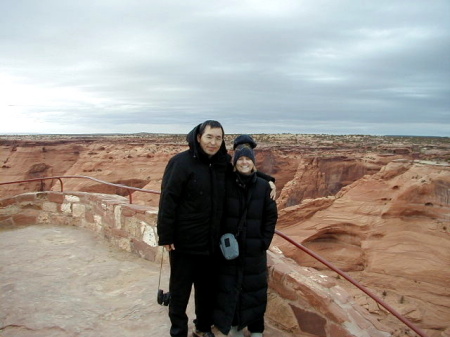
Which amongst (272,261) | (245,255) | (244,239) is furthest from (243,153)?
(272,261)

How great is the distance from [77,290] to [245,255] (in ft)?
7.89

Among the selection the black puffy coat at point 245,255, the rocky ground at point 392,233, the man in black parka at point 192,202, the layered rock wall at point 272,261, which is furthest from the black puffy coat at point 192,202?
the rocky ground at point 392,233

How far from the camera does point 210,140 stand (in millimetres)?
2645

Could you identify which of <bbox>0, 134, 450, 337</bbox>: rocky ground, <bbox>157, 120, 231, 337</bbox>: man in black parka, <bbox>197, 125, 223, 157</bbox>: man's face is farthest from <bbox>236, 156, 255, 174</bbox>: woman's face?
<bbox>0, 134, 450, 337</bbox>: rocky ground

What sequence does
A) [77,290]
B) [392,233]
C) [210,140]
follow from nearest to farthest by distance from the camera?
[210,140] < [77,290] < [392,233]

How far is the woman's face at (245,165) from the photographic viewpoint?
110 inches

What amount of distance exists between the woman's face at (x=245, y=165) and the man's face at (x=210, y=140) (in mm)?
239

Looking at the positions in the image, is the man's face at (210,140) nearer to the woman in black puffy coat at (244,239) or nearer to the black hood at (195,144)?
the black hood at (195,144)

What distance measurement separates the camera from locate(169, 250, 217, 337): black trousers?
110 inches

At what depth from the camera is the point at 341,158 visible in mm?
27141

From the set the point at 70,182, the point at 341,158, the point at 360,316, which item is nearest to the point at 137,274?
the point at 360,316

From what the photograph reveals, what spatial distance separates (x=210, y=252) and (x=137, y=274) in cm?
225

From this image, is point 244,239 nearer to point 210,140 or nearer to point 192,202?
point 192,202

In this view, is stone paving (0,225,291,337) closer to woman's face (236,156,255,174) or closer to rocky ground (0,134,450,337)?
woman's face (236,156,255,174)
